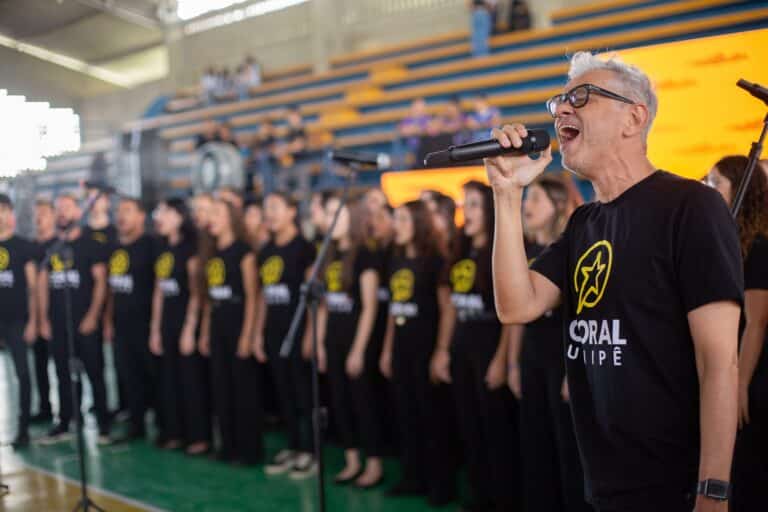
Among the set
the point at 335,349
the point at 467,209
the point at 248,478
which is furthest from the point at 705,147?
the point at 248,478

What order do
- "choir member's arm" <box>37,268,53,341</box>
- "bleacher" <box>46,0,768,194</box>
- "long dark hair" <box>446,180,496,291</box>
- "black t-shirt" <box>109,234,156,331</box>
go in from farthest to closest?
"bleacher" <box>46,0,768,194</box>
"choir member's arm" <box>37,268,53,341</box>
"black t-shirt" <box>109,234,156,331</box>
"long dark hair" <box>446,180,496,291</box>

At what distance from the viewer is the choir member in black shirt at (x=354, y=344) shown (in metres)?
3.90

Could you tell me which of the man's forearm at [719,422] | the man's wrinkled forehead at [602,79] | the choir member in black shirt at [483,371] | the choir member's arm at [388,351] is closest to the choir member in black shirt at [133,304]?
the choir member's arm at [388,351]

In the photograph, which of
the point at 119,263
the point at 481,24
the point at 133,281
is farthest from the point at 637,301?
the point at 481,24

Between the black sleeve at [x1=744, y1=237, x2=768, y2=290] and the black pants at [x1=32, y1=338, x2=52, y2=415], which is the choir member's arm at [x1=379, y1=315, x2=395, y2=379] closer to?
the black sleeve at [x1=744, y1=237, x2=768, y2=290]

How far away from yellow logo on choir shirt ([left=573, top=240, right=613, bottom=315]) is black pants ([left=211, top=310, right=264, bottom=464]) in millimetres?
3190

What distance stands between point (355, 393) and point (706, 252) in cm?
289

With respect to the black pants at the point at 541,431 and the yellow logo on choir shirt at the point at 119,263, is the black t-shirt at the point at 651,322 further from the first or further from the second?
the yellow logo on choir shirt at the point at 119,263

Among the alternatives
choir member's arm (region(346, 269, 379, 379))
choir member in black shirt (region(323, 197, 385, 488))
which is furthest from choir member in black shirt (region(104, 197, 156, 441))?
choir member's arm (region(346, 269, 379, 379))

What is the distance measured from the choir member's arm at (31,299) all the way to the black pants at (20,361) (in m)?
0.08

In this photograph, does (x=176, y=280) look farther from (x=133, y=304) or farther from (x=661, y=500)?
(x=661, y=500)

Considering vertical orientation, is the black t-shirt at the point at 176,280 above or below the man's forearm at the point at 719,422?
above

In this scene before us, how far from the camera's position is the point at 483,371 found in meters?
3.25

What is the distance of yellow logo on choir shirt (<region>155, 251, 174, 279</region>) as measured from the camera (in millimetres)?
4695
